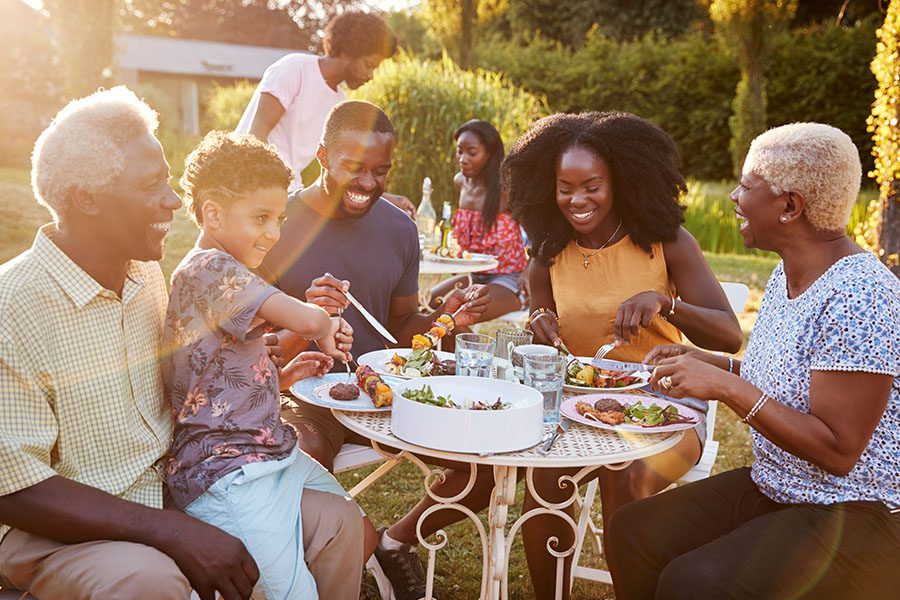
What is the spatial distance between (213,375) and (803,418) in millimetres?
1661

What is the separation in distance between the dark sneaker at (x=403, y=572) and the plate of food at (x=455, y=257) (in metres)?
3.14

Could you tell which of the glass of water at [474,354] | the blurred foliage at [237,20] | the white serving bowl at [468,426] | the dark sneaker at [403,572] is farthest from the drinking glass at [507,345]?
the blurred foliage at [237,20]

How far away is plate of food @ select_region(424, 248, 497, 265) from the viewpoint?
6.23 metres

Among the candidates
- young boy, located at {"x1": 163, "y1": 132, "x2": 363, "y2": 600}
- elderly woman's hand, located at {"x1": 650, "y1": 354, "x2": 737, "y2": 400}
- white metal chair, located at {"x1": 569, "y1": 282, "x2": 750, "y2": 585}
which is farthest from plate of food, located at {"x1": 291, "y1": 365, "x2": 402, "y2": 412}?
white metal chair, located at {"x1": 569, "y1": 282, "x2": 750, "y2": 585}

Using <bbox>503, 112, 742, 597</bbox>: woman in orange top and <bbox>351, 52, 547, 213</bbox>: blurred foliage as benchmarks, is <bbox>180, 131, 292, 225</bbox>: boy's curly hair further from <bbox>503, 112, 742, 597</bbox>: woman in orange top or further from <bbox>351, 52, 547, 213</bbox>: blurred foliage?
<bbox>351, 52, 547, 213</bbox>: blurred foliage

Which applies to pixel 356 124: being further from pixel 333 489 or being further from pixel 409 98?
pixel 409 98

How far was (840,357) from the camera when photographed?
2209 mm

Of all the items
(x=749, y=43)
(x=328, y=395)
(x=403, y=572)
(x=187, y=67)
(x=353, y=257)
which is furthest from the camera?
(x=187, y=67)

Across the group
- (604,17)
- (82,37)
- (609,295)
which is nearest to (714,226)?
(82,37)

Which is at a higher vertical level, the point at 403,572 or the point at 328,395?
the point at 328,395

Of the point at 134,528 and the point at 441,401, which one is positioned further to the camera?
the point at 441,401

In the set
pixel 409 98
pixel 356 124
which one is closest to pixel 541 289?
pixel 356 124

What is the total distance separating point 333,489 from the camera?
2.58 m

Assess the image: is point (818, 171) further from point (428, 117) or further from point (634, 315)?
point (428, 117)
